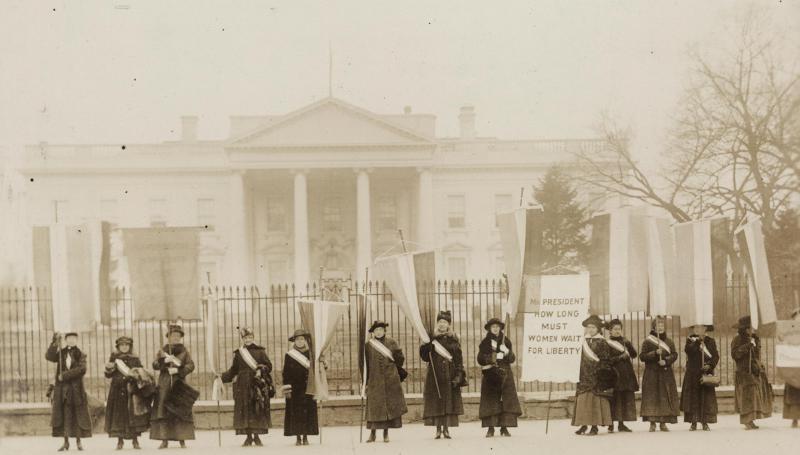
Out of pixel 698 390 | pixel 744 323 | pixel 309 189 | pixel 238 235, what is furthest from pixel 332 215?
pixel 744 323

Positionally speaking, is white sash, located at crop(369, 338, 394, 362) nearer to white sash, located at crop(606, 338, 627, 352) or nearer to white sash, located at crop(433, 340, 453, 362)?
white sash, located at crop(433, 340, 453, 362)

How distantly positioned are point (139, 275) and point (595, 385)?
20.1 feet

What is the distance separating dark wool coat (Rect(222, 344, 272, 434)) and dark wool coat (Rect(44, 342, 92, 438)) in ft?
5.94

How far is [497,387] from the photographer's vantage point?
13.5 meters

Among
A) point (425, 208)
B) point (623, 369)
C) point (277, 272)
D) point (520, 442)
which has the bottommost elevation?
point (520, 442)

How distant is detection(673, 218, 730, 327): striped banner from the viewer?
13.9 m

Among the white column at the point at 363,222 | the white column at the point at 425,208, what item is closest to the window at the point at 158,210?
the white column at the point at 363,222

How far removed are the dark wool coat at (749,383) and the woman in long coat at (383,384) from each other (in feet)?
15.1

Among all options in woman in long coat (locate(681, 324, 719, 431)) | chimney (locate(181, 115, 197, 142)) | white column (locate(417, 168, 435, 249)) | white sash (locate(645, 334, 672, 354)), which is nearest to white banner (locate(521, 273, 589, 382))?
white sash (locate(645, 334, 672, 354))

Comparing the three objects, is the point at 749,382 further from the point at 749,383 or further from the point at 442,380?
the point at 442,380

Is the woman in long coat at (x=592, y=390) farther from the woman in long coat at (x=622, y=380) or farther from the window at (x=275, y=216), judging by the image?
the window at (x=275, y=216)

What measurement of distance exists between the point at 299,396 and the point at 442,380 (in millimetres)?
1903

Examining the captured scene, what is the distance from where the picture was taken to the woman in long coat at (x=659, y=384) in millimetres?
14000

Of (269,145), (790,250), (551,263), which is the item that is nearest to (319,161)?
(269,145)
